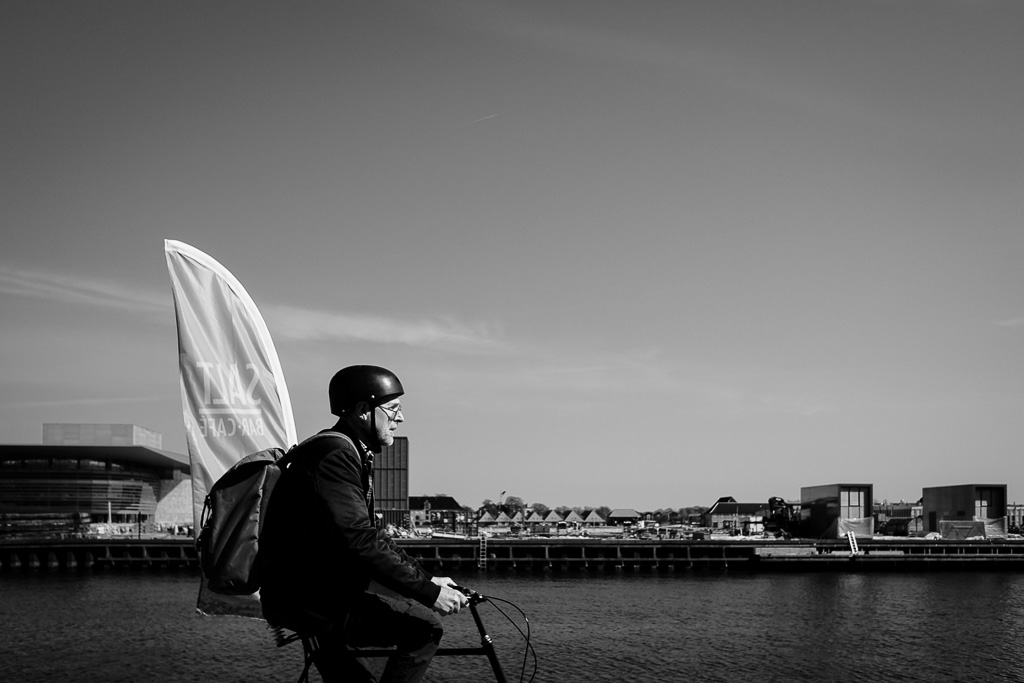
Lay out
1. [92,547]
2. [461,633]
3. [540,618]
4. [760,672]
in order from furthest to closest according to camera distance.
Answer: [92,547] → [540,618] → [461,633] → [760,672]

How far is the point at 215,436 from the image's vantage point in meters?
8.04

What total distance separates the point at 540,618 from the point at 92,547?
58.9 metres

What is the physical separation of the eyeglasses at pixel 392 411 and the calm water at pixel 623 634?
16.3m

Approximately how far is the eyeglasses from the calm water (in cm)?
1633

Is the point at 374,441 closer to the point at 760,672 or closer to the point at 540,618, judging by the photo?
the point at 760,672

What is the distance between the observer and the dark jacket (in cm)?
496

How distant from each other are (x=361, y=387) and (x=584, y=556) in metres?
86.2

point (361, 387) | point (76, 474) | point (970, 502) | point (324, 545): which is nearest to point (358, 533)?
point (324, 545)

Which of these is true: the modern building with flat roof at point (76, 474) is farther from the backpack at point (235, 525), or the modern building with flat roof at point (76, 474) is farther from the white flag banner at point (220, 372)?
the backpack at point (235, 525)

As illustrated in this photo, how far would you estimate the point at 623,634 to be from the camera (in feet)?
139

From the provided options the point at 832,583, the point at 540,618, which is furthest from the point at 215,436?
the point at 832,583

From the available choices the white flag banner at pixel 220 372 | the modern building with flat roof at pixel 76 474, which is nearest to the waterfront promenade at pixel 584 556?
the modern building with flat roof at pixel 76 474

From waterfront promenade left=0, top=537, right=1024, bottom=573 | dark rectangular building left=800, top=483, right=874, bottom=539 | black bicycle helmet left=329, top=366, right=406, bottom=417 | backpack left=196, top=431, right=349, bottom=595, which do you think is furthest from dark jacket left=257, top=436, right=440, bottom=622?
dark rectangular building left=800, top=483, right=874, bottom=539

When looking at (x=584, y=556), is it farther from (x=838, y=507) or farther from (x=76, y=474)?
(x=76, y=474)
